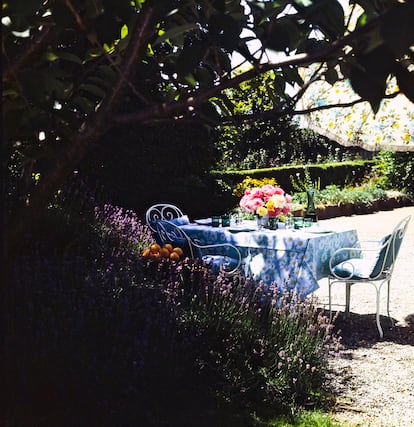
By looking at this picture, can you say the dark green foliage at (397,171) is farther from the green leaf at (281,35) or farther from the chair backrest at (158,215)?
the green leaf at (281,35)

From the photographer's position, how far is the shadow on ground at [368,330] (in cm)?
495

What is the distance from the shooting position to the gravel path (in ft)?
11.5

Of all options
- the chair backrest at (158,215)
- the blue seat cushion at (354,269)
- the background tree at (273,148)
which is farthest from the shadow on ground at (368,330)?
the background tree at (273,148)

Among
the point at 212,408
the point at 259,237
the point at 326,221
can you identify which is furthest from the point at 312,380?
the point at 326,221

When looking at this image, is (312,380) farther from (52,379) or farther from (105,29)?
(105,29)

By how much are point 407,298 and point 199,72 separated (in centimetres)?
563

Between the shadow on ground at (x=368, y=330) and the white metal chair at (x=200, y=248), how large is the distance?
1114 millimetres

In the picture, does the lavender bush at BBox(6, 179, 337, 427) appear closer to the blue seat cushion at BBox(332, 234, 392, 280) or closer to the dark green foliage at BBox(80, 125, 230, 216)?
the blue seat cushion at BBox(332, 234, 392, 280)

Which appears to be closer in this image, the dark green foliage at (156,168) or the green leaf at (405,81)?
the green leaf at (405,81)

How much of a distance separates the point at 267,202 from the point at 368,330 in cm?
157

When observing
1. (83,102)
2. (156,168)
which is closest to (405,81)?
(83,102)

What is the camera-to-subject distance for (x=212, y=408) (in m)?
3.22

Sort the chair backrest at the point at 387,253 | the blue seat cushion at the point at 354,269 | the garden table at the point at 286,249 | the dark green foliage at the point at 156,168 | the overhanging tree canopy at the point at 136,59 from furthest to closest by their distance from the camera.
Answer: the dark green foliage at the point at 156,168 → the garden table at the point at 286,249 → the blue seat cushion at the point at 354,269 → the chair backrest at the point at 387,253 → the overhanging tree canopy at the point at 136,59

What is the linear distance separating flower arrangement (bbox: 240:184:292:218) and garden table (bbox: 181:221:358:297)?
0.62ft
